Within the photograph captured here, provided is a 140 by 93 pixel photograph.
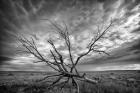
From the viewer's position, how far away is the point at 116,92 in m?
5.92

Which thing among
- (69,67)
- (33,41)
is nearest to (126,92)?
(69,67)

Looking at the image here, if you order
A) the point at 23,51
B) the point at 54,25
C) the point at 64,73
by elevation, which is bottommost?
the point at 64,73

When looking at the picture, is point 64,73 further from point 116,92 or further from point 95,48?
point 116,92

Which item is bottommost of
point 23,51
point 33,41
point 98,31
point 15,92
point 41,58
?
point 15,92

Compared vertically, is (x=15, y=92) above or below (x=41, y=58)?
below

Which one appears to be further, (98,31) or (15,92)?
(98,31)

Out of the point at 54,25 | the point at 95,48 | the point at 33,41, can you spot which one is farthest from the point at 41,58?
the point at 95,48

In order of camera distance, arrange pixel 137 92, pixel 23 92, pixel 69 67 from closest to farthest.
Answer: pixel 137 92, pixel 23 92, pixel 69 67

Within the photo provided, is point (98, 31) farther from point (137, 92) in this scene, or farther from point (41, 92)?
point (41, 92)

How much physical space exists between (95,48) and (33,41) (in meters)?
5.61

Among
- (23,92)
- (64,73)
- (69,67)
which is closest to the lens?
(64,73)

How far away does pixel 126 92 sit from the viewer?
19.1ft

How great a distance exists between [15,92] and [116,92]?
806 cm

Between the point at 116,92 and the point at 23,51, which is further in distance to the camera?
the point at 23,51
